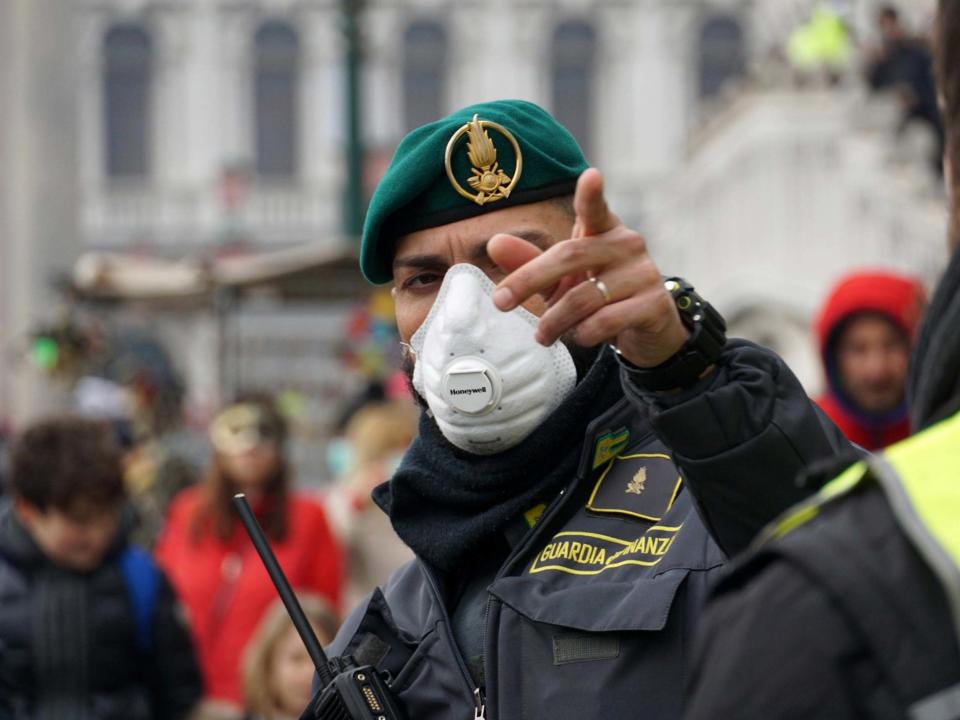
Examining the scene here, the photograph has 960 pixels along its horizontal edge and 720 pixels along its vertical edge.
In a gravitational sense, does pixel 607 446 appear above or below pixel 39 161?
below

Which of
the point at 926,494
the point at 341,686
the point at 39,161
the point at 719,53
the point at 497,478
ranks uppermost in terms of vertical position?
the point at 719,53

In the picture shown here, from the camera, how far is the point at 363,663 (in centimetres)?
236

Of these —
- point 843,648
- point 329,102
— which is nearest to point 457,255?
point 843,648

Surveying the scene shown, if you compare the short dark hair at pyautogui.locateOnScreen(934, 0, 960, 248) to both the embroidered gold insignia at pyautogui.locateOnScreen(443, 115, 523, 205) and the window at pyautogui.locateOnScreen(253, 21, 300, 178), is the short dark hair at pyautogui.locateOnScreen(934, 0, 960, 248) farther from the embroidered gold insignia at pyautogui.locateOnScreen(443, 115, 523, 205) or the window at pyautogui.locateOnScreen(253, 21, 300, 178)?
the window at pyautogui.locateOnScreen(253, 21, 300, 178)

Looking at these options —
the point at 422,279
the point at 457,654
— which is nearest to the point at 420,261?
the point at 422,279

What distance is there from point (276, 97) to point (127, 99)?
3.35 metres

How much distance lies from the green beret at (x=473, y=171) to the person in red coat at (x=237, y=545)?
137 inches

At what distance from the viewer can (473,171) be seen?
7.95 ft

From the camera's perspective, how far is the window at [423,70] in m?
A: 40.5

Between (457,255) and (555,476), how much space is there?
33cm

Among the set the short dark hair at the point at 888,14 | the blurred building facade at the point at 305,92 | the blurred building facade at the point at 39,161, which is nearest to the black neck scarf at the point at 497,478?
the short dark hair at the point at 888,14

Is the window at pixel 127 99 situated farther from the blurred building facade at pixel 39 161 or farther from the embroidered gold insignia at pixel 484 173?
the embroidered gold insignia at pixel 484 173

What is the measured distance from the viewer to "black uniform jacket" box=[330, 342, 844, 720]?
194cm

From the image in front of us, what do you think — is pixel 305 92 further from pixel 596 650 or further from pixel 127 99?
pixel 596 650
